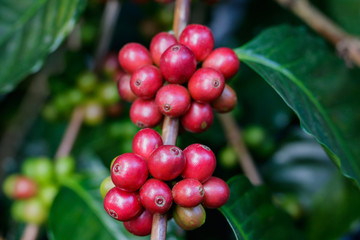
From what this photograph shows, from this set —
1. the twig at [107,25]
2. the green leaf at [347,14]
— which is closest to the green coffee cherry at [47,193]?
the twig at [107,25]

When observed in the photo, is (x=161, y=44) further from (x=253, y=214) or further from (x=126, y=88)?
(x=253, y=214)

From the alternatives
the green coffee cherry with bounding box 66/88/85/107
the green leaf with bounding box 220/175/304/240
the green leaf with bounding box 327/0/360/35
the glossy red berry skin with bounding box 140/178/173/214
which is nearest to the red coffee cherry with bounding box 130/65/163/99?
the glossy red berry skin with bounding box 140/178/173/214

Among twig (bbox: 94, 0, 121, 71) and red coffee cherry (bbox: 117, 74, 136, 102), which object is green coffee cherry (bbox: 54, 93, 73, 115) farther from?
red coffee cherry (bbox: 117, 74, 136, 102)

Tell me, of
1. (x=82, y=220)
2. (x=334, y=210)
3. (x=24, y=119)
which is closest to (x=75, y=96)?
(x=24, y=119)

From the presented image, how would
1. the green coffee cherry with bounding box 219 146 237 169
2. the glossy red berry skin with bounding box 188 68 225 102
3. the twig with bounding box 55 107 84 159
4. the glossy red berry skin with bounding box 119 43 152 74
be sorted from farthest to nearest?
the green coffee cherry with bounding box 219 146 237 169, the twig with bounding box 55 107 84 159, the glossy red berry skin with bounding box 119 43 152 74, the glossy red berry skin with bounding box 188 68 225 102

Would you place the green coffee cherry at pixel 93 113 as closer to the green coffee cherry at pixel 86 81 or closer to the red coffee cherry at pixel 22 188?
the green coffee cherry at pixel 86 81

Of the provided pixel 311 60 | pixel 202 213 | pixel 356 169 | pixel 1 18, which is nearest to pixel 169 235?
pixel 202 213
